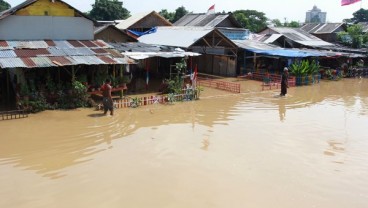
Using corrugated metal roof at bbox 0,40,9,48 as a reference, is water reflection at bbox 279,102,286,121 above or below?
below

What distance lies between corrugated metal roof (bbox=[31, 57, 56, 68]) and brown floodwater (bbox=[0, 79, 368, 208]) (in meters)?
1.84

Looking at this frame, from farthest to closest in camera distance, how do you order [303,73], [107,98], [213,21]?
[213,21] < [303,73] < [107,98]

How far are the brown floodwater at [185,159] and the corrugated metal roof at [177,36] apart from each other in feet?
29.2

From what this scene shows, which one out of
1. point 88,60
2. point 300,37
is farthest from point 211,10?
point 88,60

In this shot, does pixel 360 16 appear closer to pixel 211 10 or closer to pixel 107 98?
pixel 211 10

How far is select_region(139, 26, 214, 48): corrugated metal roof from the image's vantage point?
23456 millimetres

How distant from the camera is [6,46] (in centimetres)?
1559

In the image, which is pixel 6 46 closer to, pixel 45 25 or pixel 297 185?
pixel 45 25

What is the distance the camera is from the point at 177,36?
25.8 meters

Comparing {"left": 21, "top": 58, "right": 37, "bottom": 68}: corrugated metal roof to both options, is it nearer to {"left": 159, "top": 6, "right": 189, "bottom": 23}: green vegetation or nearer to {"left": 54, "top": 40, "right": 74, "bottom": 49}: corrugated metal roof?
{"left": 54, "top": 40, "right": 74, "bottom": 49}: corrugated metal roof

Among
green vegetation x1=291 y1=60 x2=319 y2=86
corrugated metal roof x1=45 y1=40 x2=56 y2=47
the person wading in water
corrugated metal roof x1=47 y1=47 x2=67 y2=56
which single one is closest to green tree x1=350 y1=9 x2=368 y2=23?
green vegetation x1=291 y1=60 x2=319 y2=86

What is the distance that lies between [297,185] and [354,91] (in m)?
16.2

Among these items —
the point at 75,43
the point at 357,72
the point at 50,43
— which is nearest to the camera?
the point at 50,43

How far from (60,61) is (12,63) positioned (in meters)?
1.78
